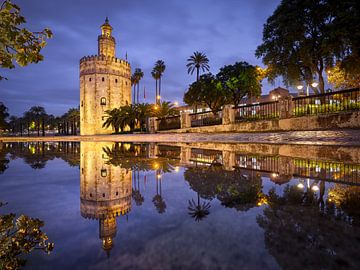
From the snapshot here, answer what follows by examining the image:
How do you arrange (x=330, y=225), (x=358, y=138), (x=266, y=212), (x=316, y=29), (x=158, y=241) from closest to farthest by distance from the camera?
1. (x=158, y=241)
2. (x=330, y=225)
3. (x=266, y=212)
4. (x=358, y=138)
5. (x=316, y=29)

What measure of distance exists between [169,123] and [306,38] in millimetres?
15267

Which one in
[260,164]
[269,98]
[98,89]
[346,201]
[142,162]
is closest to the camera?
[346,201]

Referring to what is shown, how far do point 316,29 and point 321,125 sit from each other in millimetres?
15136

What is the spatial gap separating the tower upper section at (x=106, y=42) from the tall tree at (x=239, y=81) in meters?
21.3

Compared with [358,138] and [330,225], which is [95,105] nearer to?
[358,138]

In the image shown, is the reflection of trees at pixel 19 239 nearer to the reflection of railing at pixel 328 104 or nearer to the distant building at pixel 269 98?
the reflection of railing at pixel 328 104

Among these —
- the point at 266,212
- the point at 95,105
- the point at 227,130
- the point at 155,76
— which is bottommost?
the point at 266,212

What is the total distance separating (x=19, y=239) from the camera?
1.54 meters

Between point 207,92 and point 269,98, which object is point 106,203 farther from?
point 269,98

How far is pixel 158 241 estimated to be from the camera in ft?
4.78

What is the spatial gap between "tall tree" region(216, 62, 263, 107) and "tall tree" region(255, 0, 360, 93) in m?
11.1

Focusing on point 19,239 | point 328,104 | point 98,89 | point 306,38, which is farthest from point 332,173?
point 98,89

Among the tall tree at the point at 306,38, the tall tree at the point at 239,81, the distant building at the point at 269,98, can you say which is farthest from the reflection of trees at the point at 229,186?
the tall tree at the point at 239,81

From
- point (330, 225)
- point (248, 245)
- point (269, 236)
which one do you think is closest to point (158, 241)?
point (248, 245)
